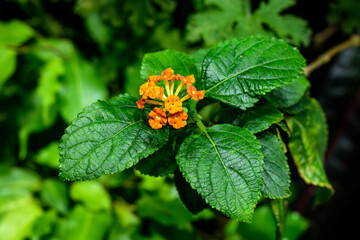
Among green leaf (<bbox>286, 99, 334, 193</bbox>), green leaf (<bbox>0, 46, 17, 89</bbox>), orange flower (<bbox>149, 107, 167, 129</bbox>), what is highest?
green leaf (<bbox>0, 46, 17, 89</bbox>)

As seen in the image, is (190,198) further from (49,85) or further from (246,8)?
(49,85)

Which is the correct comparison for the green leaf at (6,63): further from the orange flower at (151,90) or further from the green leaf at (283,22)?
the orange flower at (151,90)

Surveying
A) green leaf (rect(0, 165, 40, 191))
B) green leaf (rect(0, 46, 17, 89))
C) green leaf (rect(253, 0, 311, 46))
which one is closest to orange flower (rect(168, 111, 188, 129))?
green leaf (rect(253, 0, 311, 46))

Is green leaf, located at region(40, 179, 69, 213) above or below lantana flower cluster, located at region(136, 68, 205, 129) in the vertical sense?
below

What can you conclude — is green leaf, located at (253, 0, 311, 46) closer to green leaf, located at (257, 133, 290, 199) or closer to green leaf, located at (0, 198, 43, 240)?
green leaf, located at (257, 133, 290, 199)

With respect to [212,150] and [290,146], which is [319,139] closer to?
[290,146]
